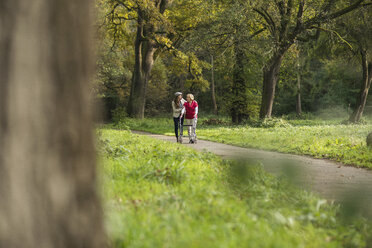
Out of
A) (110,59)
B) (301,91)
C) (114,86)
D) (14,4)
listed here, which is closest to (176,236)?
(14,4)

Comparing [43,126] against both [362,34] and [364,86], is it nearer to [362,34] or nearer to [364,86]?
[362,34]

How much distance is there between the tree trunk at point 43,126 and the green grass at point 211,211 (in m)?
0.85

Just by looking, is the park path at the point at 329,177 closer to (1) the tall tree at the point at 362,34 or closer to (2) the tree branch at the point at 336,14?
(2) the tree branch at the point at 336,14

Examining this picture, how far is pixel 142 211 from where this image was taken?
158 inches

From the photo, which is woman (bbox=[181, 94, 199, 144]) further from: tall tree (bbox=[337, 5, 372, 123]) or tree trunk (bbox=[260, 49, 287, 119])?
tall tree (bbox=[337, 5, 372, 123])

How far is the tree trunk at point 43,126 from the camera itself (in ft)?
7.16

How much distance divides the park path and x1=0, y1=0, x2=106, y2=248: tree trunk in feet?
12.0

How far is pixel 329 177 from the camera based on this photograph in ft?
26.2

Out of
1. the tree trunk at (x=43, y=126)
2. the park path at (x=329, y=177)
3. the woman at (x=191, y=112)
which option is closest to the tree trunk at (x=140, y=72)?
the woman at (x=191, y=112)

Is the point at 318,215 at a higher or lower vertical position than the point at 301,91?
lower

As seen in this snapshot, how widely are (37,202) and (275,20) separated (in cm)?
2267

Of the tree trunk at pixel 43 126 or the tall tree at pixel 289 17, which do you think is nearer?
the tree trunk at pixel 43 126

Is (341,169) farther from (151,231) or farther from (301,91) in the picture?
(301,91)

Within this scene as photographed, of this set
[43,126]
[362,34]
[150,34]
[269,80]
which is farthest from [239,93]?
[43,126]
